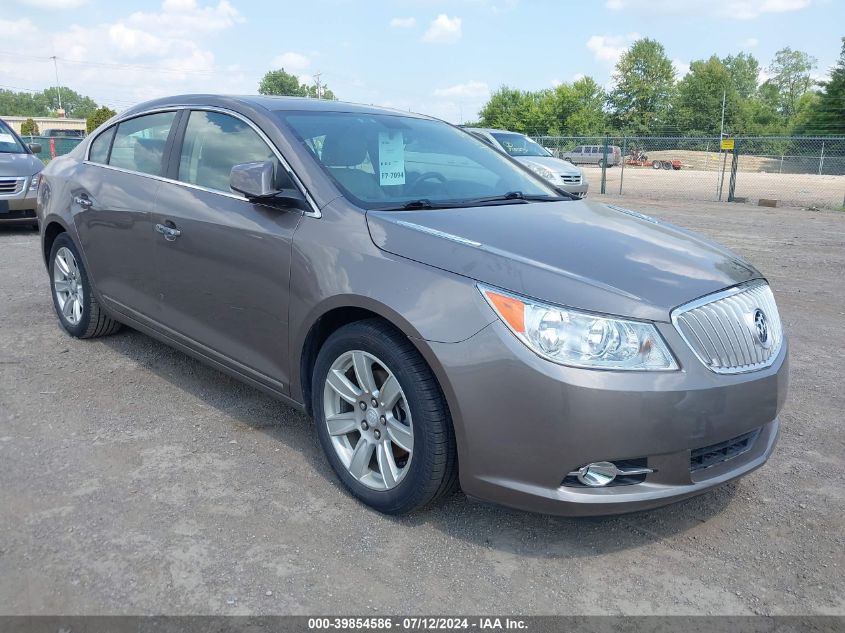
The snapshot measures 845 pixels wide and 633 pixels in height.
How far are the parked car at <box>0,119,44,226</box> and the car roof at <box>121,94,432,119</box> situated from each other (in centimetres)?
702

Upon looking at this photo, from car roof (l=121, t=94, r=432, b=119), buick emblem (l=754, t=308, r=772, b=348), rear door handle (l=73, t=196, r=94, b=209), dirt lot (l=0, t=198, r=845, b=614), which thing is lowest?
dirt lot (l=0, t=198, r=845, b=614)

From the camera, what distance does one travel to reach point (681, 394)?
2.47 meters

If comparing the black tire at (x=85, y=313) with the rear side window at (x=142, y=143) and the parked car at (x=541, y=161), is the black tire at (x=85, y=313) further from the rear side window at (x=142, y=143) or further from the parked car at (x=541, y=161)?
the parked car at (x=541, y=161)

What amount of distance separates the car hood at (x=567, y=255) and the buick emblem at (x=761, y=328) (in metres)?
0.16

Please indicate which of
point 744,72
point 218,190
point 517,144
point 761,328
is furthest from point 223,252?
point 744,72

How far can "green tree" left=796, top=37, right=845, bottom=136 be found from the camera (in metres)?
→ 48.3

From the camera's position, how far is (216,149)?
3.81 metres

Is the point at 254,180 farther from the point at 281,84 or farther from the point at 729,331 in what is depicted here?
the point at 281,84

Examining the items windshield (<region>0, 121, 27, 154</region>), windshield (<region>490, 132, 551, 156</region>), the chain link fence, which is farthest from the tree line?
windshield (<region>0, 121, 27, 154</region>)

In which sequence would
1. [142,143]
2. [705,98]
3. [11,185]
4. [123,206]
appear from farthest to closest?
[705,98], [11,185], [142,143], [123,206]

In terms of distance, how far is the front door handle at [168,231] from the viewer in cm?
382

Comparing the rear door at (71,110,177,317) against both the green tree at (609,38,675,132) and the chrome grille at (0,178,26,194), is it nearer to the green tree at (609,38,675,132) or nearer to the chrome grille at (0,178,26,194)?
the chrome grille at (0,178,26,194)

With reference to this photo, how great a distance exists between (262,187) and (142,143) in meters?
1.61

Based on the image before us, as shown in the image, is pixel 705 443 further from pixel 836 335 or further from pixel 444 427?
pixel 836 335
